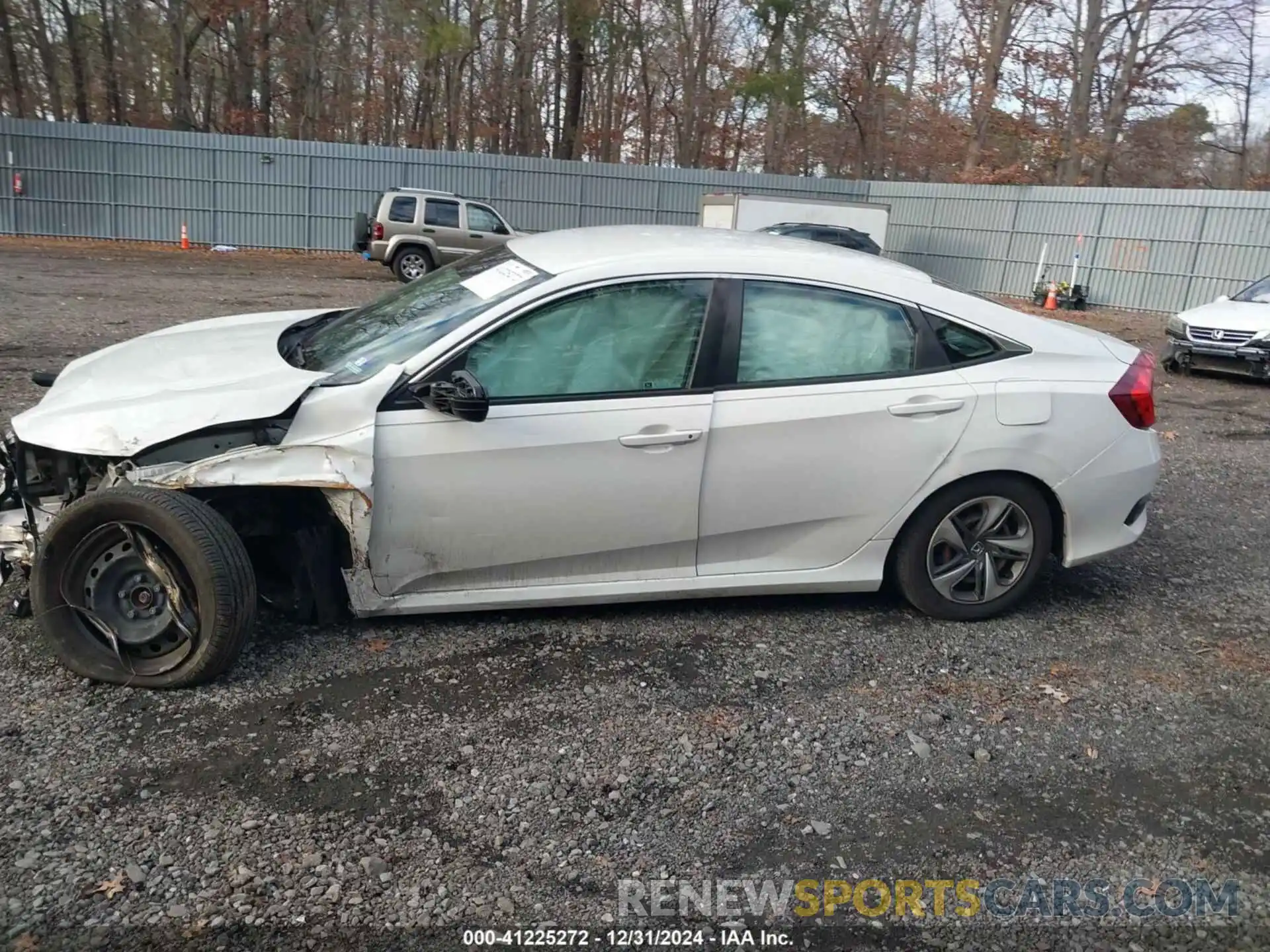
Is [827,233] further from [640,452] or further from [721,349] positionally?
[640,452]

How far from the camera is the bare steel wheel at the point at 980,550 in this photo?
4.33m

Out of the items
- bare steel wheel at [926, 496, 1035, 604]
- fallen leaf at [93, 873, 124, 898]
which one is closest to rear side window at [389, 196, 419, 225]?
bare steel wheel at [926, 496, 1035, 604]

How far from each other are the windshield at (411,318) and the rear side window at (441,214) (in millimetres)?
16253

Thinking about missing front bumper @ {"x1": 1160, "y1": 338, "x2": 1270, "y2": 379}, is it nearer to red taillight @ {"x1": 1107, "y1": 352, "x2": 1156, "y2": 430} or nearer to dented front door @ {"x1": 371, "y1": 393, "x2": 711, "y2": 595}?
red taillight @ {"x1": 1107, "y1": 352, "x2": 1156, "y2": 430}

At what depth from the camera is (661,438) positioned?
3867 mm

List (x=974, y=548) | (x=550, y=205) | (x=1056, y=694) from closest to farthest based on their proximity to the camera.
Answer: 1. (x=1056, y=694)
2. (x=974, y=548)
3. (x=550, y=205)

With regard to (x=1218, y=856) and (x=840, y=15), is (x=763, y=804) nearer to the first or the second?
(x=1218, y=856)

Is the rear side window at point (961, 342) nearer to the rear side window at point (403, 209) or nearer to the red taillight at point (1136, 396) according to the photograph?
the red taillight at point (1136, 396)

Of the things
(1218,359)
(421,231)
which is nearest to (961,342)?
(1218,359)

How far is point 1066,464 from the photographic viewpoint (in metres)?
4.30

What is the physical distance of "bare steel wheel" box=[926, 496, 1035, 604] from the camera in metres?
4.33

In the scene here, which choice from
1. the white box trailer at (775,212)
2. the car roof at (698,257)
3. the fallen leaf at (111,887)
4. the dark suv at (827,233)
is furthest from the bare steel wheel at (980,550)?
the white box trailer at (775,212)

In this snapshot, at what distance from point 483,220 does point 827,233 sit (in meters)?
7.10

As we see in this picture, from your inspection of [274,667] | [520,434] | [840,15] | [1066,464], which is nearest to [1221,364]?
[1066,464]
